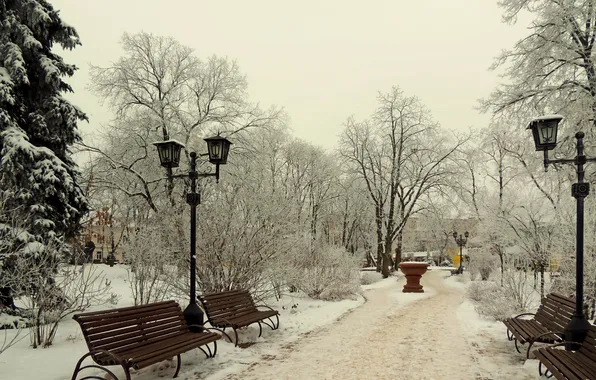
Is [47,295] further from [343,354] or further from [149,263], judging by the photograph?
[343,354]

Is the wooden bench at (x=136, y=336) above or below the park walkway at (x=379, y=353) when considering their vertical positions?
above

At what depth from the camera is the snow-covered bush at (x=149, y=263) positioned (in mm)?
9445

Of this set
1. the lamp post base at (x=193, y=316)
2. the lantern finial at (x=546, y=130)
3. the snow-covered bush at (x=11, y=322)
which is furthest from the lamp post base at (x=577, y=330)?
the snow-covered bush at (x=11, y=322)

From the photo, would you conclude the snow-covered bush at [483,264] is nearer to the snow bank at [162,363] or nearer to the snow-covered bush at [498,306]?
the snow-covered bush at [498,306]

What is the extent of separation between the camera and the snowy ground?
6016 millimetres

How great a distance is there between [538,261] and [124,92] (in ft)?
59.5

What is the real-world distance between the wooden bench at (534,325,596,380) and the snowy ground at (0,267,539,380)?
0.78 m

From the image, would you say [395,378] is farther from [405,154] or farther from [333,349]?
[405,154]

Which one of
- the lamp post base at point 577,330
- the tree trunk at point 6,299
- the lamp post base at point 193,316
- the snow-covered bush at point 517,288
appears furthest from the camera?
the snow-covered bush at point 517,288

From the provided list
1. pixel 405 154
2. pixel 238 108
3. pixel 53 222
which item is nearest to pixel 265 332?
pixel 53 222

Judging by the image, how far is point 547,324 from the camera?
288 inches

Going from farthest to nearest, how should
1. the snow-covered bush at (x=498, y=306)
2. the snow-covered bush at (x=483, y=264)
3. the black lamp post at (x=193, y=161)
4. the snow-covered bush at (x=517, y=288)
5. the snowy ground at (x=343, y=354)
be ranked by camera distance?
1. the snow-covered bush at (x=483, y=264)
2. the snow-covered bush at (x=517, y=288)
3. the snow-covered bush at (x=498, y=306)
4. the black lamp post at (x=193, y=161)
5. the snowy ground at (x=343, y=354)

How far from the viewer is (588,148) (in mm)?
12266

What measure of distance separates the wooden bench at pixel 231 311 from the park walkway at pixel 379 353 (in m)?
0.87
